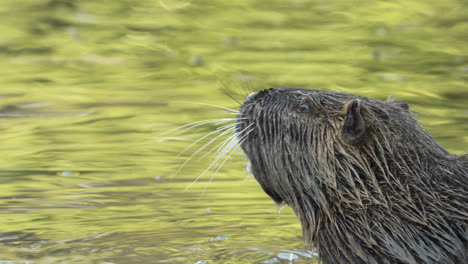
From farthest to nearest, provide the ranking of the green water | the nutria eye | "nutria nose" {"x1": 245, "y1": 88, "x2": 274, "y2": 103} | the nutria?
the green water → "nutria nose" {"x1": 245, "y1": 88, "x2": 274, "y2": 103} → the nutria eye → the nutria

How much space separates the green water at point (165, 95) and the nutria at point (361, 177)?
73 centimetres

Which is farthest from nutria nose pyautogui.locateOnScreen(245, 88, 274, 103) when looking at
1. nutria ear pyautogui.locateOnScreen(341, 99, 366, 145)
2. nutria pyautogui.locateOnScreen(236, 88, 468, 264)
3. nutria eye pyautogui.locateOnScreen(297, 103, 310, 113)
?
nutria ear pyautogui.locateOnScreen(341, 99, 366, 145)

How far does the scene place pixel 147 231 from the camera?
5.06m

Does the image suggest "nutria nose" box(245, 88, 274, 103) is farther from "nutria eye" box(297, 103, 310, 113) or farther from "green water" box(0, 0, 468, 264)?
"green water" box(0, 0, 468, 264)

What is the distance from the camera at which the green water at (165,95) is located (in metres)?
5.01

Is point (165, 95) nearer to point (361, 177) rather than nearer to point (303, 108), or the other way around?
point (303, 108)

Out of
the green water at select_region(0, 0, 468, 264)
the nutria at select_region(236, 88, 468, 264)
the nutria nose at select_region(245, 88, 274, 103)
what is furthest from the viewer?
the green water at select_region(0, 0, 468, 264)

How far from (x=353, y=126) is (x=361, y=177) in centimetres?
23

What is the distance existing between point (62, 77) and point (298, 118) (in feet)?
17.7

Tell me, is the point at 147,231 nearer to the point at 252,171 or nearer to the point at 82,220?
the point at 82,220

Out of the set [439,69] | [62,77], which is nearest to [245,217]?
[62,77]

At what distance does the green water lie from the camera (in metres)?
5.01

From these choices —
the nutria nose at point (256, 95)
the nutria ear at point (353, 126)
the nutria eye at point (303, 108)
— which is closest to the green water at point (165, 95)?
the nutria nose at point (256, 95)

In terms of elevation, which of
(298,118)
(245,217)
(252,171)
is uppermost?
(298,118)
